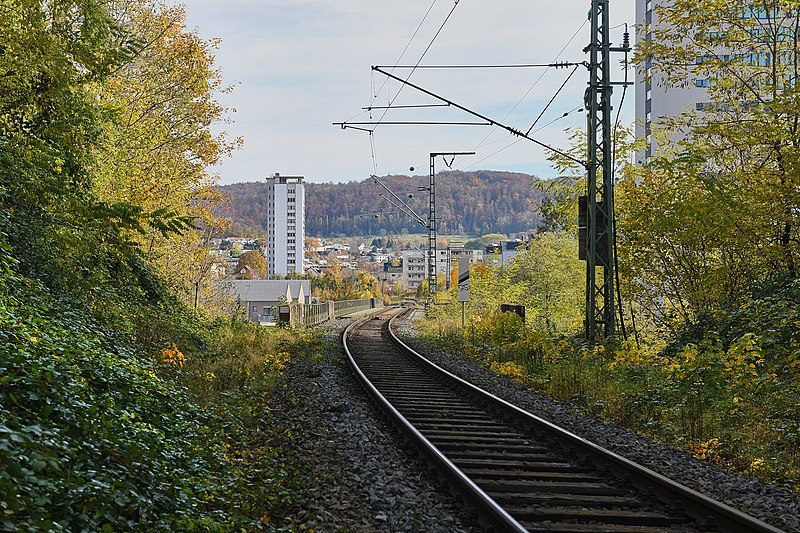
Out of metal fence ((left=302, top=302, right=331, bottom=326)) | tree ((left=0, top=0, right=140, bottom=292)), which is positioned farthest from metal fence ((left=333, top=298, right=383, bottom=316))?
tree ((left=0, top=0, right=140, bottom=292))

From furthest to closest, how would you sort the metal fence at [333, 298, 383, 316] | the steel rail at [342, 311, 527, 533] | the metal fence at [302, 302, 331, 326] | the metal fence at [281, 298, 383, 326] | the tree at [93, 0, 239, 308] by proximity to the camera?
the metal fence at [333, 298, 383, 316], the metal fence at [302, 302, 331, 326], the metal fence at [281, 298, 383, 326], the tree at [93, 0, 239, 308], the steel rail at [342, 311, 527, 533]

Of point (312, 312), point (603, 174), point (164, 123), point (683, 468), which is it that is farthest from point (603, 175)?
point (312, 312)

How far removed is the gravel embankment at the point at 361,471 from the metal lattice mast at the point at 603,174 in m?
7.19

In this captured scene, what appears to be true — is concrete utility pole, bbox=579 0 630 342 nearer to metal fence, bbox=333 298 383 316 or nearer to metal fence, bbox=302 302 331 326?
metal fence, bbox=302 302 331 326

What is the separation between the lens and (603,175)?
18.0 metres

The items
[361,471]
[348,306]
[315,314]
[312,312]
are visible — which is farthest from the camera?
[348,306]

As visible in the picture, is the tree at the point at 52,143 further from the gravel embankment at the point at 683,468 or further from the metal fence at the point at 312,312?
the metal fence at the point at 312,312

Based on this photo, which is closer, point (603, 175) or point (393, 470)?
point (393, 470)

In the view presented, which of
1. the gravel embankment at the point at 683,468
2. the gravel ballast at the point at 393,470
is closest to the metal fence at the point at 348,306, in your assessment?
the gravel ballast at the point at 393,470

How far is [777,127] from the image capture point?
15062 millimetres

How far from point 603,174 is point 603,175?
1.2 inches

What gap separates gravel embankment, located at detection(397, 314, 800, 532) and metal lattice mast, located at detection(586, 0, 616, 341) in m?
4.92

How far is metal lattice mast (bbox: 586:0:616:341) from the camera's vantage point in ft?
58.6

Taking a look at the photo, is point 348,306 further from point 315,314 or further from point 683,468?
point 683,468
